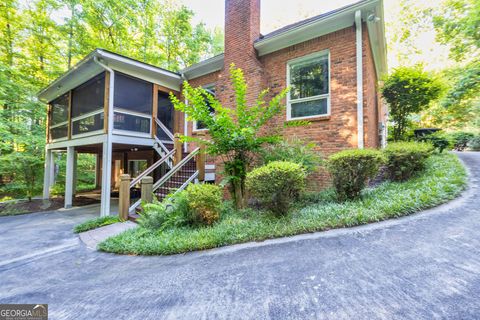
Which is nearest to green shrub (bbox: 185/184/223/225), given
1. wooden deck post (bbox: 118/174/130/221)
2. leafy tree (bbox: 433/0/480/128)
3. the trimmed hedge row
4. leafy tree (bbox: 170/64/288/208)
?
leafy tree (bbox: 170/64/288/208)

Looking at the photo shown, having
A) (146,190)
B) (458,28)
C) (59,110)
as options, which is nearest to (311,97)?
(146,190)

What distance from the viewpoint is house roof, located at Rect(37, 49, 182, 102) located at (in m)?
6.60

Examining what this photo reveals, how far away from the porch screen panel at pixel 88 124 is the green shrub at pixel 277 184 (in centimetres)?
660

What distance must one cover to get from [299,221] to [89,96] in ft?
30.5

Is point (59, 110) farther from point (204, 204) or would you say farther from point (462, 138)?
point (462, 138)

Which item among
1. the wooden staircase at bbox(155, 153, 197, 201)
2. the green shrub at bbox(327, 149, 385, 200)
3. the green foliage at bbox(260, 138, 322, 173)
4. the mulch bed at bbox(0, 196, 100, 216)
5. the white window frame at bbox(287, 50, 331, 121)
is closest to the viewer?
the green shrub at bbox(327, 149, 385, 200)

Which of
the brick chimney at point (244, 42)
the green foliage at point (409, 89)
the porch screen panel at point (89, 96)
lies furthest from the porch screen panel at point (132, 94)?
the green foliage at point (409, 89)

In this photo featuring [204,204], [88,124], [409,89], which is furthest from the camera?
[88,124]

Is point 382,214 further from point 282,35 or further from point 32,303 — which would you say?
point 282,35

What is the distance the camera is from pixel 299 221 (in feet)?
10.9

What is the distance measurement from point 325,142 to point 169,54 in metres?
15.6

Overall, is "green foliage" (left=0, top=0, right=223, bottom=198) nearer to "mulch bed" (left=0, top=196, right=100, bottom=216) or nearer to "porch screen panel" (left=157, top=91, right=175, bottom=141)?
"mulch bed" (left=0, top=196, right=100, bottom=216)

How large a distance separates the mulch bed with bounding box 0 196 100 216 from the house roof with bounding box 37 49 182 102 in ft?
17.1

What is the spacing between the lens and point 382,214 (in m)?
3.04
